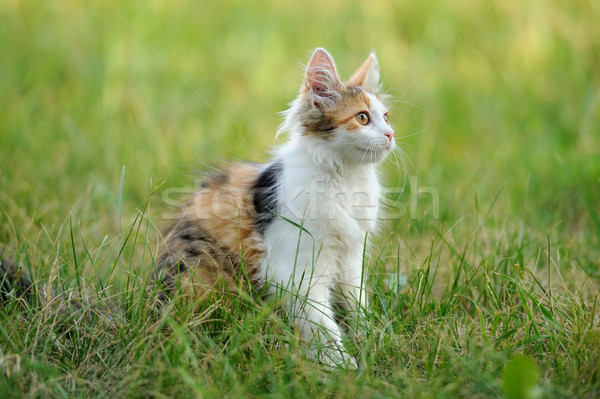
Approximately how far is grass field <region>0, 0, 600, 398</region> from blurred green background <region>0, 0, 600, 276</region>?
0.09 ft

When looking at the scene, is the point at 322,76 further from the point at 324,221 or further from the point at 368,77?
the point at 324,221

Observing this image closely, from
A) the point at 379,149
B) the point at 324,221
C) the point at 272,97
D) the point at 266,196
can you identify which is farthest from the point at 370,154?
the point at 272,97

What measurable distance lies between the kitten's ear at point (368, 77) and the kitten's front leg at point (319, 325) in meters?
1.28

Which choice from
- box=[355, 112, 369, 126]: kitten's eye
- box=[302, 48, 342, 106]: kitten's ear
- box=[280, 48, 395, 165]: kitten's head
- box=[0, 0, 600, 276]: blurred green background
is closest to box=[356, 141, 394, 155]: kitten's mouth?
box=[280, 48, 395, 165]: kitten's head

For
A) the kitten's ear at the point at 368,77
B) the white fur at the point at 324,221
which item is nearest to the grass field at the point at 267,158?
the white fur at the point at 324,221

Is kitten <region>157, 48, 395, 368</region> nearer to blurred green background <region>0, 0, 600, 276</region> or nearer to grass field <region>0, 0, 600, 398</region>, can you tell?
grass field <region>0, 0, 600, 398</region>

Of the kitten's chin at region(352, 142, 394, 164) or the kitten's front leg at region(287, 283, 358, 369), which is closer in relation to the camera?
the kitten's front leg at region(287, 283, 358, 369)

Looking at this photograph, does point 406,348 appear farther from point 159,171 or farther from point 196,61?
point 196,61

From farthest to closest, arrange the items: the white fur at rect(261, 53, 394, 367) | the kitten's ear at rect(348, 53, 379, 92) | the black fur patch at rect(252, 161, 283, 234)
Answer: the kitten's ear at rect(348, 53, 379, 92) < the black fur patch at rect(252, 161, 283, 234) < the white fur at rect(261, 53, 394, 367)

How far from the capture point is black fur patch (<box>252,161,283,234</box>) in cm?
290

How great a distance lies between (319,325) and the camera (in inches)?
97.5

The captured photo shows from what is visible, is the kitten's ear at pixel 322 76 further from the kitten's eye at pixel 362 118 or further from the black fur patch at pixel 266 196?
the black fur patch at pixel 266 196

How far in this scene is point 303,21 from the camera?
7.59 m

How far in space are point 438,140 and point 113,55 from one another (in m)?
3.65
